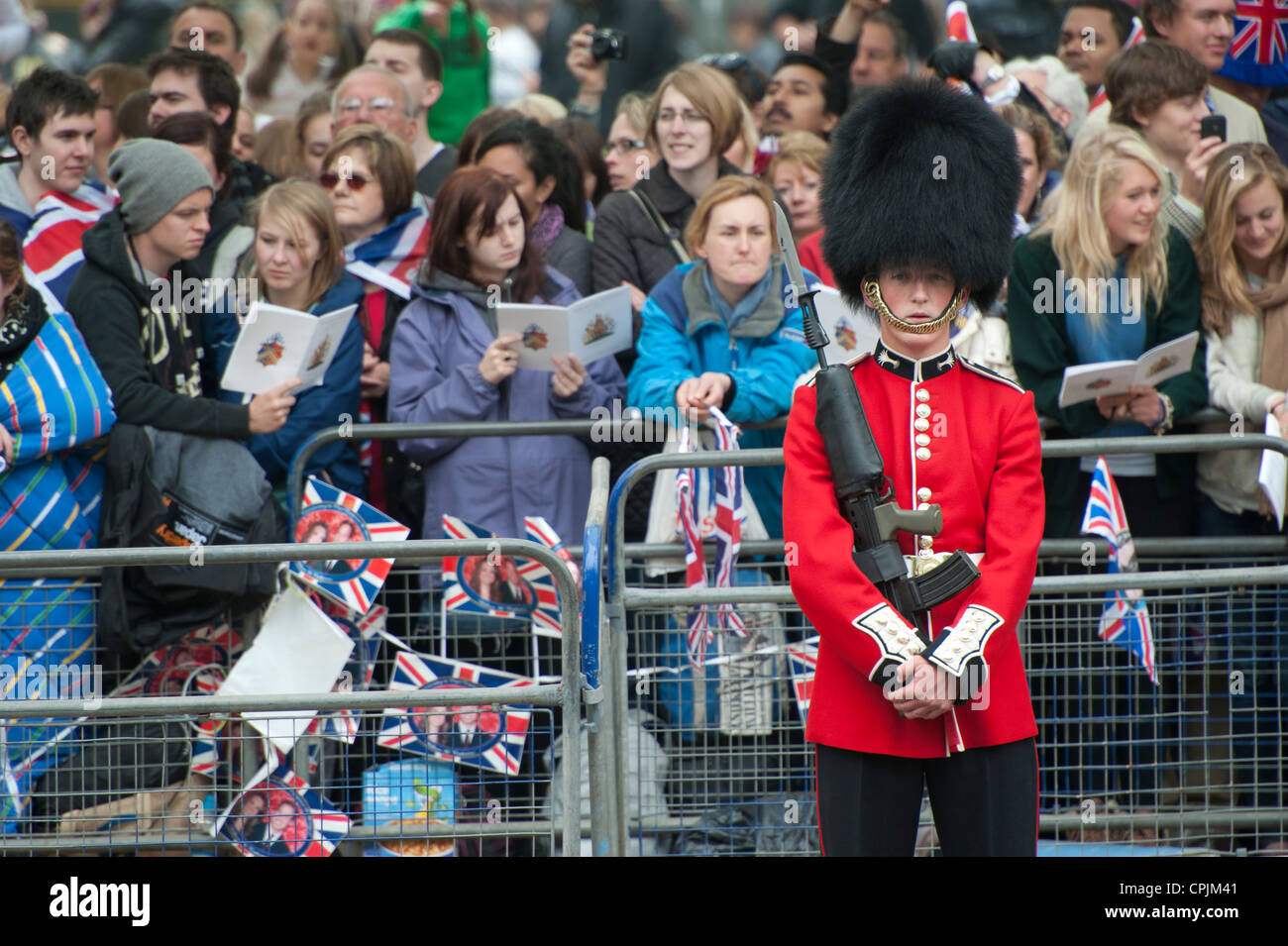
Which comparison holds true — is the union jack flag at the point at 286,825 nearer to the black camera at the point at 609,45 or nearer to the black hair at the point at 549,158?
the black hair at the point at 549,158

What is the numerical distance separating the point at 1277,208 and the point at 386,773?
3506 mm

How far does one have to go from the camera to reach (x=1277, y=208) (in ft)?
17.8

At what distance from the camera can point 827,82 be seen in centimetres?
734

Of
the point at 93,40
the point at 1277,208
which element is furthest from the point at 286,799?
the point at 93,40

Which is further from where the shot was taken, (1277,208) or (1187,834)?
(1277,208)

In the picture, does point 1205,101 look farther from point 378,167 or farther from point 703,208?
point 378,167

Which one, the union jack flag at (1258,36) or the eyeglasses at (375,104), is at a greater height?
the union jack flag at (1258,36)

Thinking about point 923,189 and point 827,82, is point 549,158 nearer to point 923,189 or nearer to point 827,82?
point 827,82

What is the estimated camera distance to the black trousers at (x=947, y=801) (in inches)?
134

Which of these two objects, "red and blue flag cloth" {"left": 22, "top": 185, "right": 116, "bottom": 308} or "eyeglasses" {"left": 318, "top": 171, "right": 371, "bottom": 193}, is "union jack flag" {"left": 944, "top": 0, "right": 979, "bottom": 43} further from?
"red and blue flag cloth" {"left": 22, "top": 185, "right": 116, "bottom": 308}

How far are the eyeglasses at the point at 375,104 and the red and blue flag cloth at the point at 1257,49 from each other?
342 centimetres

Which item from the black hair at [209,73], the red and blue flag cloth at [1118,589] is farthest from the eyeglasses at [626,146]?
the red and blue flag cloth at [1118,589]

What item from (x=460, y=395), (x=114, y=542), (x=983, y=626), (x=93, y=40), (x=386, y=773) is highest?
(x=93, y=40)

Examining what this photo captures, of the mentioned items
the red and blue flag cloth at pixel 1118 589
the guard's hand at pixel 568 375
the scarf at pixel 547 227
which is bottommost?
the red and blue flag cloth at pixel 1118 589
